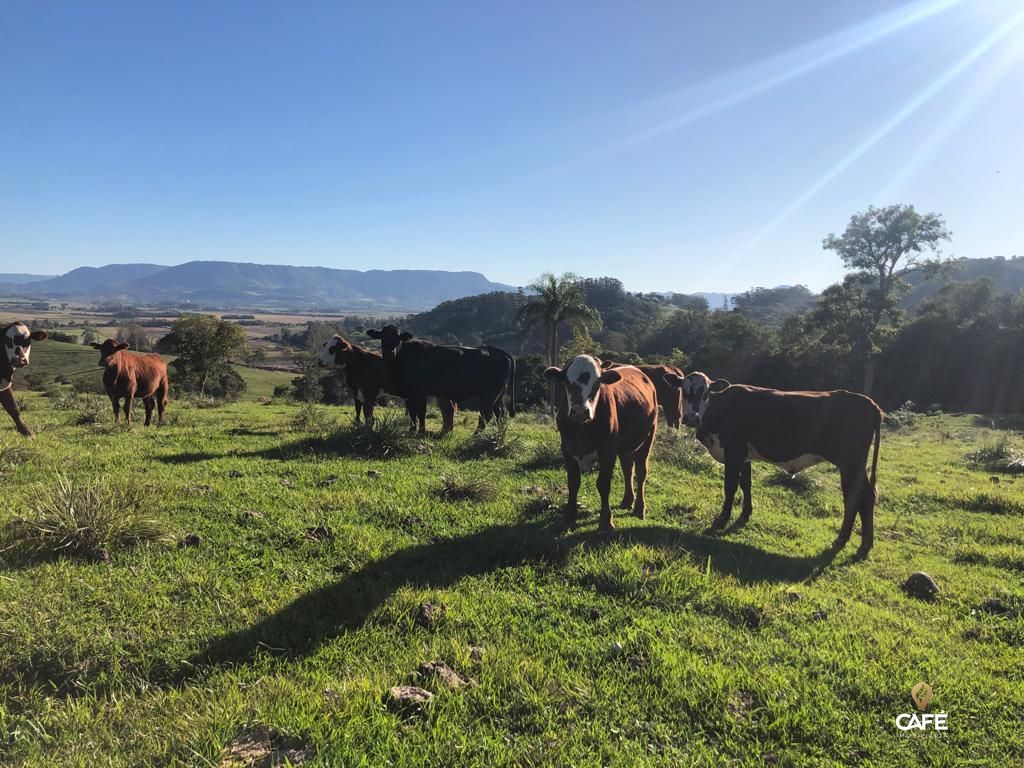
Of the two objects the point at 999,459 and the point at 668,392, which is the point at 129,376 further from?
the point at 999,459

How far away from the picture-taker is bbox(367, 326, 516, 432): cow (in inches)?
488

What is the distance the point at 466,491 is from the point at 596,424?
1975 mm

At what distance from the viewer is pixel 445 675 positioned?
11.6ft

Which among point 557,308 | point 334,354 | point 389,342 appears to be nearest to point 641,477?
point 389,342

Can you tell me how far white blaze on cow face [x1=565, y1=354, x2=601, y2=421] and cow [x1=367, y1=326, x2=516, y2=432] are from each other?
18.6 ft

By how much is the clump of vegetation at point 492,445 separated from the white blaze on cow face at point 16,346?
8268 mm

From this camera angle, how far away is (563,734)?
Answer: 3135 mm

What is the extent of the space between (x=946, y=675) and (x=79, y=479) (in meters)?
8.84

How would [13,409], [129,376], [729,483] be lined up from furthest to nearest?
1. [129,376]
2. [13,409]
3. [729,483]

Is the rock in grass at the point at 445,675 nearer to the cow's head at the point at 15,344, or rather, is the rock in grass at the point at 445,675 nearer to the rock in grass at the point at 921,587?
the rock in grass at the point at 921,587

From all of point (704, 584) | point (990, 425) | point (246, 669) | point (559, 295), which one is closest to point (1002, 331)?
point (990, 425)

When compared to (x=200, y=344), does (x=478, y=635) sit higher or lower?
lower

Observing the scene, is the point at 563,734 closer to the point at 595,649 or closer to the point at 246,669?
the point at 595,649

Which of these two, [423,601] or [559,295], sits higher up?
[559,295]
